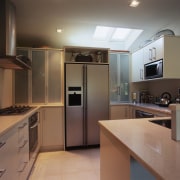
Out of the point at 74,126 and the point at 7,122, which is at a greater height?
the point at 7,122

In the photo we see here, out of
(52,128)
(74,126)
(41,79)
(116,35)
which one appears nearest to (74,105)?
(74,126)

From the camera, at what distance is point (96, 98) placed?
3.51 metres

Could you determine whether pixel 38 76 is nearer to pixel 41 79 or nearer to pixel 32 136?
pixel 41 79

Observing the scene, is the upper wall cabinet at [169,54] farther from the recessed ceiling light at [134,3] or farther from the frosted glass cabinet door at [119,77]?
the frosted glass cabinet door at [119,77]

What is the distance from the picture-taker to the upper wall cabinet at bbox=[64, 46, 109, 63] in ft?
12.0

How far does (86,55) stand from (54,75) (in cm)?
84

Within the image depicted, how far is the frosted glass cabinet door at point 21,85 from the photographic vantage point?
11.3 ft

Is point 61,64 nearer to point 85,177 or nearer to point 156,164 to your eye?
point 85,177

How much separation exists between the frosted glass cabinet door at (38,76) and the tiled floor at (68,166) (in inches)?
45.2

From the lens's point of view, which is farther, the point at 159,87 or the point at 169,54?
the point at 159,87

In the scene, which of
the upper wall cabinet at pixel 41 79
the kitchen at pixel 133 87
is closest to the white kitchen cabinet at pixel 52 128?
the kitchen at pixel 133 87

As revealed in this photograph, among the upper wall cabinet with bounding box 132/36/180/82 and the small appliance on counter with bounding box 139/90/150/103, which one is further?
the small appliance on counter with bounding box 139/90/150/103

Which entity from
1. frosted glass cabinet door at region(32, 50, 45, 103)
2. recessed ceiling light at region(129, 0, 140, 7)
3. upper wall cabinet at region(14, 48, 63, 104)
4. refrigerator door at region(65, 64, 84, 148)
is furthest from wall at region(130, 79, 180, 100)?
frosted glass cabinet door at region(32, 50, 45, 103)

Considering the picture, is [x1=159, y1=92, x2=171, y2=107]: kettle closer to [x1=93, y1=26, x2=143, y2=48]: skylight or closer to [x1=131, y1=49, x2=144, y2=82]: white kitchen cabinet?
[x1=131, y1=49, x2=144, y2=82]: white kitchen cabinet
